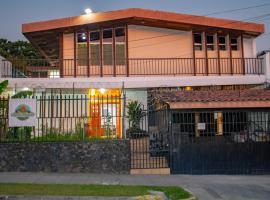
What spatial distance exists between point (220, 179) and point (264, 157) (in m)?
2.28

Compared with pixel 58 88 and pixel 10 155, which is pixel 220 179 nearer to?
pixel 10 155

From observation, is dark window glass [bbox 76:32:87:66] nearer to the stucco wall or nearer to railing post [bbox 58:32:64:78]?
railing post [bbox 58:32:64:78]

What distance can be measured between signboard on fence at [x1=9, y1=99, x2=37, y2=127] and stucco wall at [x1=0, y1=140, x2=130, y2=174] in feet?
2.64

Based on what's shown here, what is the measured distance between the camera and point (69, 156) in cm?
1226

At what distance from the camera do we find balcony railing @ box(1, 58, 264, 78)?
19.0 metres

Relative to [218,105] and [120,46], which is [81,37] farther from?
[218,105]

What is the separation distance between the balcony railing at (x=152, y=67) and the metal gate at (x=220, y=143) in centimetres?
613

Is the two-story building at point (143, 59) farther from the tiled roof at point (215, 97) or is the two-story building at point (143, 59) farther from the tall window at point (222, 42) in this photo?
the tiled roof at point (215, 97)

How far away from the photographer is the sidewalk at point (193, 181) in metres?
9.84

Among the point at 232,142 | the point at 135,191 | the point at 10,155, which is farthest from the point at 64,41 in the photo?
the point at 135,191

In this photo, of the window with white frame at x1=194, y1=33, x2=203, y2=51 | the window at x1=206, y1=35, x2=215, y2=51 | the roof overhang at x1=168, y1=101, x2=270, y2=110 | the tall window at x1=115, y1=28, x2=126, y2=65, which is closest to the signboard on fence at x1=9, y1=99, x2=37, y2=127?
the roof overhang at x1=168, y1=101, x2=270, y2=110

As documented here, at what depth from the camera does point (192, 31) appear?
20094 millimetres

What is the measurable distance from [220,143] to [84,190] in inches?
228

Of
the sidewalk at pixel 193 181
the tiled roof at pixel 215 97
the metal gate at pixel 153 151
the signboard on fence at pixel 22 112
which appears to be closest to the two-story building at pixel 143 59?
the tiled roof at pixel 215 97
